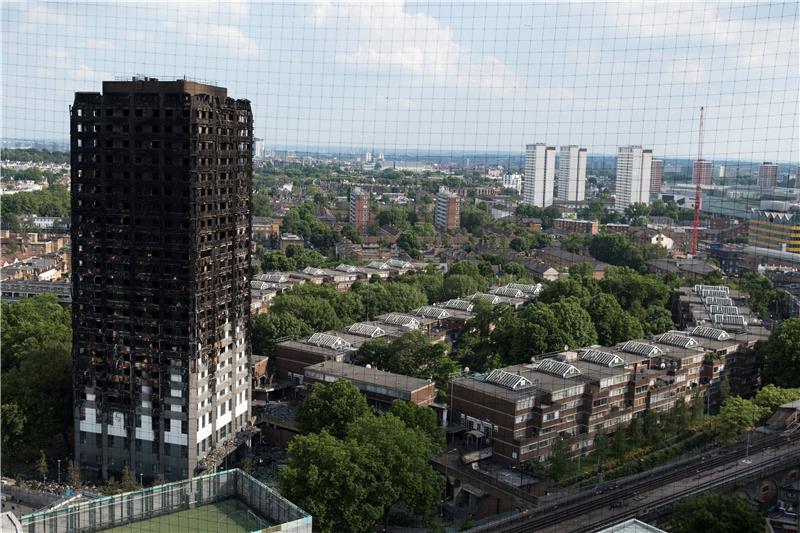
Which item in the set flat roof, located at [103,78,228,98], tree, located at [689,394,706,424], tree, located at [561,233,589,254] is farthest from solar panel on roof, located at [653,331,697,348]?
tree, located at [561,233,589,254]

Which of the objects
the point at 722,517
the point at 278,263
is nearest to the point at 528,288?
the point at 278,263

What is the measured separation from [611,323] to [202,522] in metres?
6.76

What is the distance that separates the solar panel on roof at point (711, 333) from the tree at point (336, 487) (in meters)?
4.59

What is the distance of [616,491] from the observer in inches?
235

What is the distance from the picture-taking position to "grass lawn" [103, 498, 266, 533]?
4.12 meters

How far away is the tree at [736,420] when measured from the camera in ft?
22.2

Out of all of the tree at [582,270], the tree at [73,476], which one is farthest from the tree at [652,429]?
the tree at [582,270]

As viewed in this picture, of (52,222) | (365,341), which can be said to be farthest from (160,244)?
(52,222)

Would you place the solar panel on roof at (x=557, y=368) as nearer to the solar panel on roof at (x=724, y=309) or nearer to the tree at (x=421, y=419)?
the tree at (x=421, y=419)

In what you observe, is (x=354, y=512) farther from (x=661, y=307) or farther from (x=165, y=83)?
(x=661, y=307)

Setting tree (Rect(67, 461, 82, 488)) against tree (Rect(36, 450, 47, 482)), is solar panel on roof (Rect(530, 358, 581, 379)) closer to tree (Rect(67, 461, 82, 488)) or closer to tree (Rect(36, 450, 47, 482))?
tree (Rect(67, 461, 82, 488))

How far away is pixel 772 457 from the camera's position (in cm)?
635

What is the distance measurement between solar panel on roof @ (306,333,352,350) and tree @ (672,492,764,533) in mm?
4289

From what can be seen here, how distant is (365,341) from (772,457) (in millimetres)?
3904
